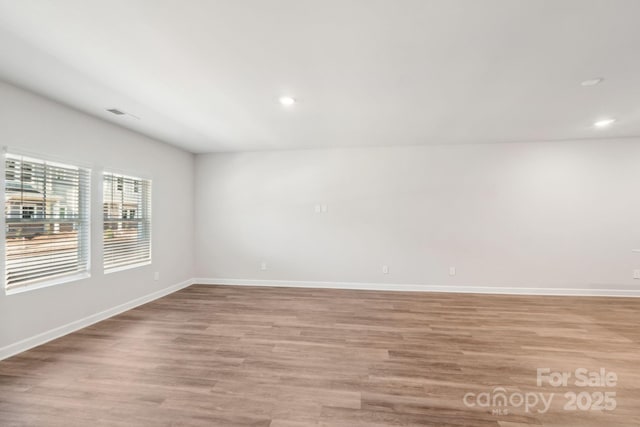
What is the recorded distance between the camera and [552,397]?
1.96 meters

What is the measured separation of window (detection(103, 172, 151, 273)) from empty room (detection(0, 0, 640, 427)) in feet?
0.10

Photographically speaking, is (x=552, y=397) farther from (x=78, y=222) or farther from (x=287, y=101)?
(x=78, y=222)

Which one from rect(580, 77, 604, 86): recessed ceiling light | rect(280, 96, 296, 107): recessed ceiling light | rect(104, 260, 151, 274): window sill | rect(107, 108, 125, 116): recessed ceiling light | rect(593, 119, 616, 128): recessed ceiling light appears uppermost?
rect(107, 108, 125, 116): recessed ceiling light

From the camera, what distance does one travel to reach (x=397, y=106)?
10.1 ft

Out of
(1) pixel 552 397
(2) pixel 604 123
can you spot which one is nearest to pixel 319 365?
(1) pixel 552 397

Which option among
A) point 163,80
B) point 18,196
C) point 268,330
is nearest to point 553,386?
point 268,330

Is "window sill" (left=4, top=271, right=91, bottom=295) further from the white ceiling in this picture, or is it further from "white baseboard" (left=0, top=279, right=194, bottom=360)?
the white ceiling

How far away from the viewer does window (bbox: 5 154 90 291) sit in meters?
2.57

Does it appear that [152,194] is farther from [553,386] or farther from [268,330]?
[553,386]

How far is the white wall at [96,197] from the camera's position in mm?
2586

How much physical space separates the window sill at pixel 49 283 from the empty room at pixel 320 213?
0.03 metres

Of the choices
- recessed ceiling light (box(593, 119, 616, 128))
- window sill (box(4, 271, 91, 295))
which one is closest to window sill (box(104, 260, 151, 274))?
window sill (box(4, 271, 91, 295))

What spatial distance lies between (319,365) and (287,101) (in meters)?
2.61

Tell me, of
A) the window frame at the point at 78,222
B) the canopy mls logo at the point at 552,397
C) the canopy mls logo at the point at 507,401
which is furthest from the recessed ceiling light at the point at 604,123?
the window frame at the point at 78,222
